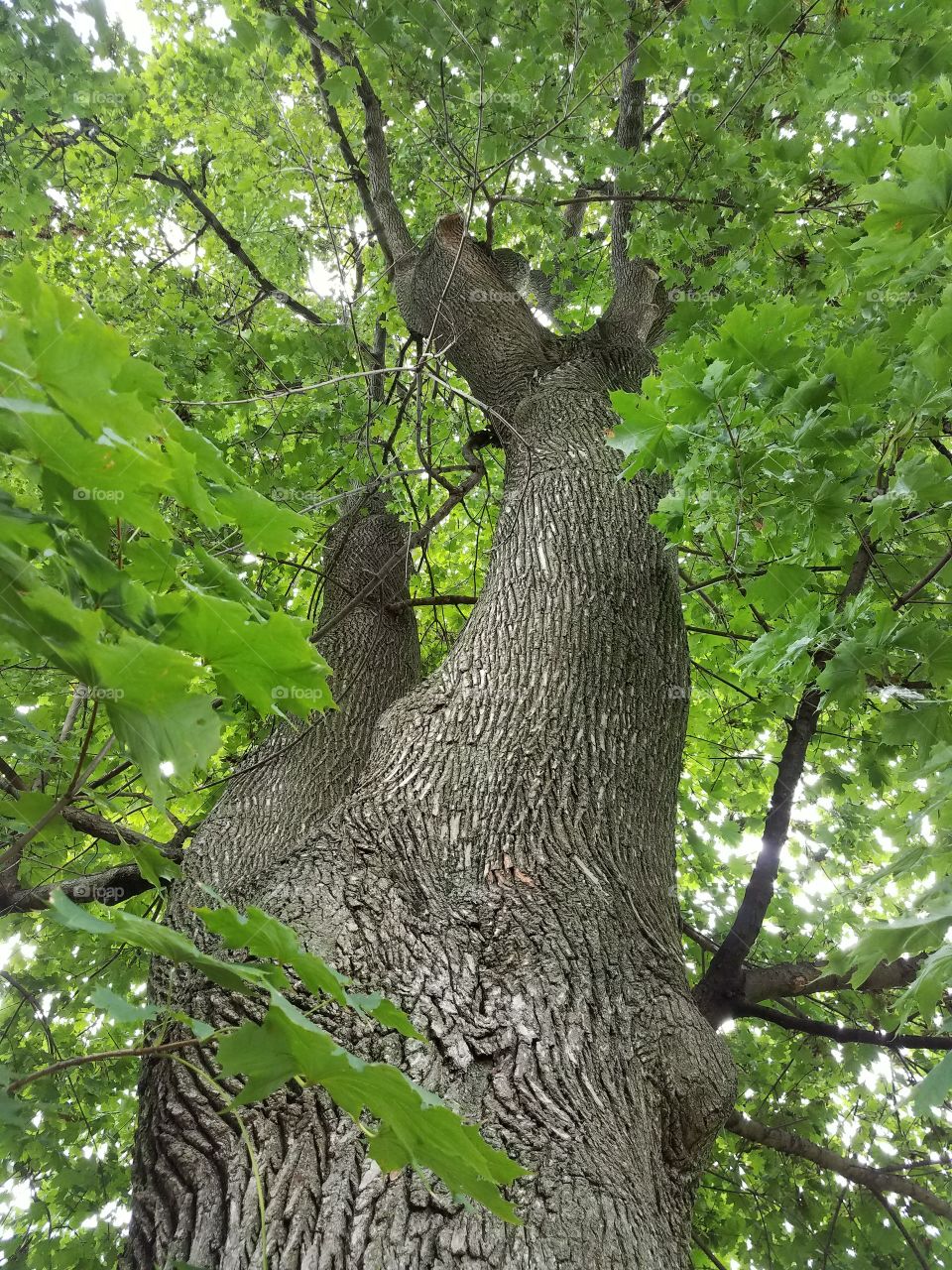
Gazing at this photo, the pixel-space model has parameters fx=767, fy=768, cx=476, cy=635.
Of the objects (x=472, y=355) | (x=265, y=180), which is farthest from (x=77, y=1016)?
(x=265, y=180)

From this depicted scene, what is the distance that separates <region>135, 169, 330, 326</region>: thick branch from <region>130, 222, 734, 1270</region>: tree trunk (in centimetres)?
263

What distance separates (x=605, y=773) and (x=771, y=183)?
266 centimetres

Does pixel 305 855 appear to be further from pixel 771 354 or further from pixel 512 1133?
pixel 771 354

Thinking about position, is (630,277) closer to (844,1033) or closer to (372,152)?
(372,152)

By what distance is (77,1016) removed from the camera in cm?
410

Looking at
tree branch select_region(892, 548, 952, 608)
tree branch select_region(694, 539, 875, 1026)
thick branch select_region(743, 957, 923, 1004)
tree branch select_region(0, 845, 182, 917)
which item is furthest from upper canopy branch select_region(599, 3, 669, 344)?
tree branch select_region(0, 845, 182, 917)

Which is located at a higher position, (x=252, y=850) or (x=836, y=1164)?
(x=252, y=850)

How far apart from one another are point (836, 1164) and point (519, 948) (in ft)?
6.82

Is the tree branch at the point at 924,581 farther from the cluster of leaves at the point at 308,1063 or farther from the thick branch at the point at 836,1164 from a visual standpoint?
the thick branch at the point at 836,1164

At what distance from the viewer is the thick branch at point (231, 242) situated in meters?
4.50

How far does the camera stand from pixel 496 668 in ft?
7.66

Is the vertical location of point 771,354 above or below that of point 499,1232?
above

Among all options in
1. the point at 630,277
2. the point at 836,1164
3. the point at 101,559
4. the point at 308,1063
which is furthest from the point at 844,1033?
the point at 630,277

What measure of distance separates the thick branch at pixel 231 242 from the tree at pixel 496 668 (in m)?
0.07
